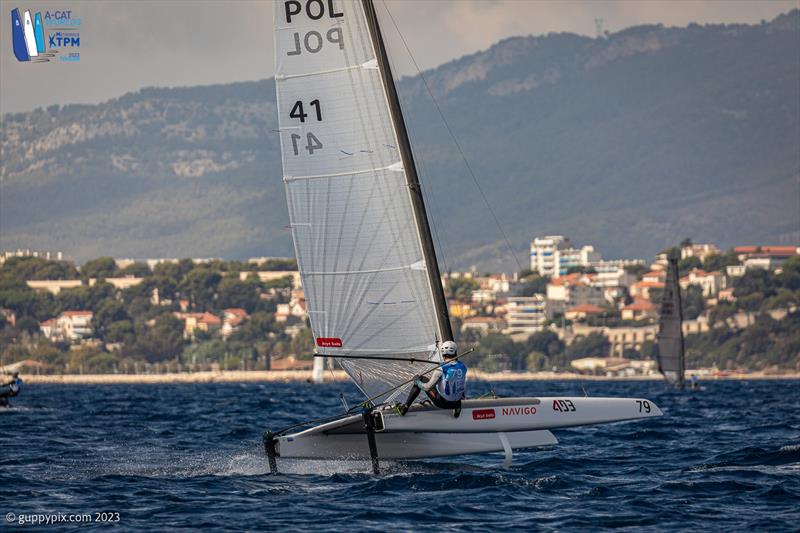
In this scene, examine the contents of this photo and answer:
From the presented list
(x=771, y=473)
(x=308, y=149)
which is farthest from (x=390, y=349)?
(x=771, y=473)

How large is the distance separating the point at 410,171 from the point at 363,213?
1.00 m

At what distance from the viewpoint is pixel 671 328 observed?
256 ft

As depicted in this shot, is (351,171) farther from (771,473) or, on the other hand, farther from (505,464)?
(771,473)

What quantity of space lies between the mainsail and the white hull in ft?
4.04

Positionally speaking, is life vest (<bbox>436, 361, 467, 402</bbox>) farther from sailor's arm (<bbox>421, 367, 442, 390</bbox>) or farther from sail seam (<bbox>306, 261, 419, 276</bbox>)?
sail seam (<bbox>306, 261, 419, 276</bbox>)

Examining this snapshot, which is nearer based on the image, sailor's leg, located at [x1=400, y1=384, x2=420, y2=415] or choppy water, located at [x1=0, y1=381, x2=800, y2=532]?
choppy water, located at [x1=0, y1=381, x2=800, y2=532]

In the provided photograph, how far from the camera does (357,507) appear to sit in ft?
64.7

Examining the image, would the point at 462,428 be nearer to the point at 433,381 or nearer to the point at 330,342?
the point at 433,381

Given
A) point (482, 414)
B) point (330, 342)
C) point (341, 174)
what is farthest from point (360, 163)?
point (482, 414)

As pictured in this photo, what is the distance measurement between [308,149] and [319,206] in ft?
3.00

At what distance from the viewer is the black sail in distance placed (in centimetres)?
7519

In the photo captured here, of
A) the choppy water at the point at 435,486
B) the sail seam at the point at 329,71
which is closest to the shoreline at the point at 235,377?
the choppy water at the point at 435,486

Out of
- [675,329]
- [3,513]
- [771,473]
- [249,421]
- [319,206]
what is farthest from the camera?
[675,329]

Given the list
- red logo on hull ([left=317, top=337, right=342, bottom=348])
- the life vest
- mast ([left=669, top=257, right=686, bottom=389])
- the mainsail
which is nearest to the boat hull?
the life vest
